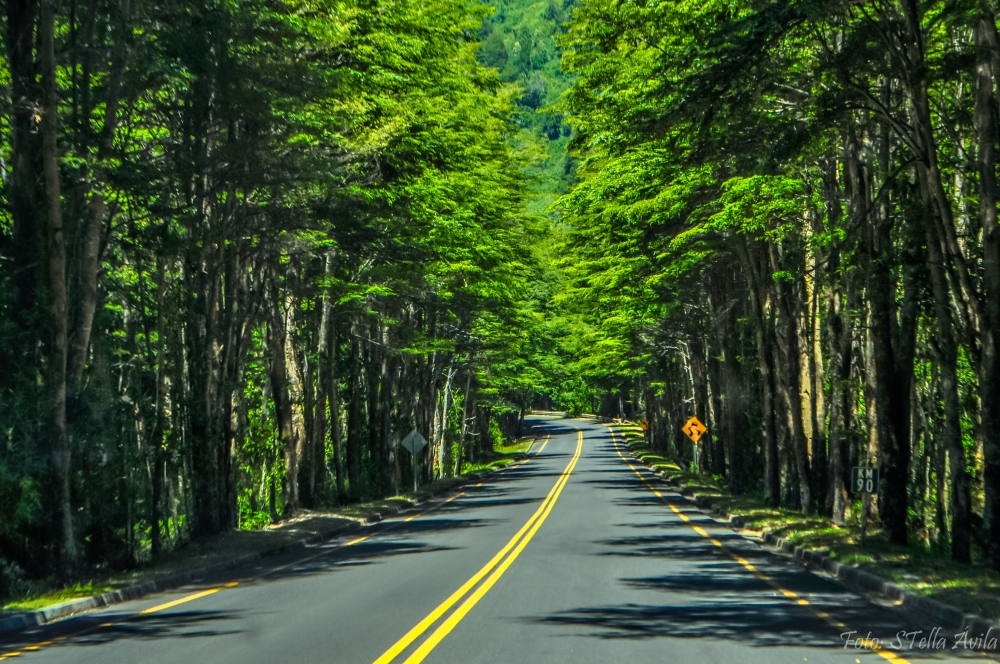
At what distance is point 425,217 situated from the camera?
29156 mm

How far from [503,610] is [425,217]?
1796 cm

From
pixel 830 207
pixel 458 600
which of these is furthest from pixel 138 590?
pixel 830 207

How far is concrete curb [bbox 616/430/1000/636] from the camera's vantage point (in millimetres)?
10711

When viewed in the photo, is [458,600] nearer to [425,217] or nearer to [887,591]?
[887,591]

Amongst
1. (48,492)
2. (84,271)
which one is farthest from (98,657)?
(84,271)

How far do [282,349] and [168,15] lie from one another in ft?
47.9

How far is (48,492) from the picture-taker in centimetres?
1548

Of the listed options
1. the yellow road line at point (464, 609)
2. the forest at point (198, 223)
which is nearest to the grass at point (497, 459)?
the forest at point (198, 223)

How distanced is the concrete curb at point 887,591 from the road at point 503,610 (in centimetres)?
32

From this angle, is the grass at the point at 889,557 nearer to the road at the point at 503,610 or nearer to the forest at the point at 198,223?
the road at the point at 503,610

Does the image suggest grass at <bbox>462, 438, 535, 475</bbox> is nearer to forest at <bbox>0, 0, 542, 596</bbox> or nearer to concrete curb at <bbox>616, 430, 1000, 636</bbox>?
forest at <bbox>0, 0, 542, 596</bbox>

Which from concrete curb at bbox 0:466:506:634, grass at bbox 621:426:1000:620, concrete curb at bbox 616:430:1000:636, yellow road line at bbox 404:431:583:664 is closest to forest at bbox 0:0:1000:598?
grass at bbox 621:426:1000:620

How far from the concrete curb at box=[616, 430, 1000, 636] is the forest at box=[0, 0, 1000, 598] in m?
1.68

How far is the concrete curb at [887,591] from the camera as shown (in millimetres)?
10711
